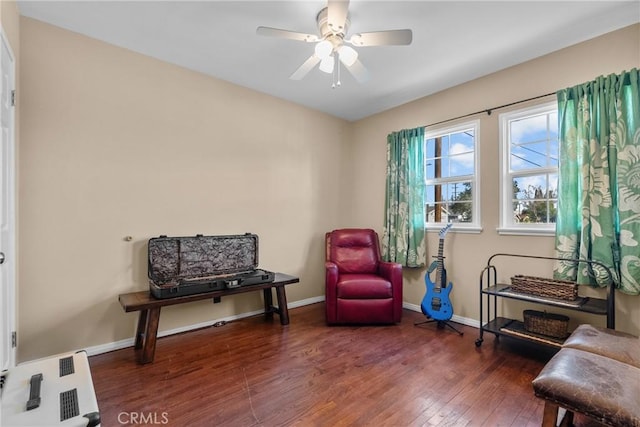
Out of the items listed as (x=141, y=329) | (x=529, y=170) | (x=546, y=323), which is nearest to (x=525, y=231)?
A: (x=529, y=170)

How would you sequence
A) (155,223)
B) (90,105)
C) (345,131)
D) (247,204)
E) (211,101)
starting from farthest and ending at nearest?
(345,131) < (247,204) < (211,101) < (155,223) < (90,105)

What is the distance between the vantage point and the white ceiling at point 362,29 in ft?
6.86

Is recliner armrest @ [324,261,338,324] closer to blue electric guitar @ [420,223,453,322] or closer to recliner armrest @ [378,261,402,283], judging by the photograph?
recliner armrest @ [378,261,402,283]

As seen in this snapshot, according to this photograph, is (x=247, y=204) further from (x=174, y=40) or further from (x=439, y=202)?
(x=439, y=202)

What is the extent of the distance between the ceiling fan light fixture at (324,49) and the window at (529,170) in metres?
1.94

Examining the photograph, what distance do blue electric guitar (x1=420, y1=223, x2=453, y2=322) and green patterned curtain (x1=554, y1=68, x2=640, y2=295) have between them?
95 centimetres

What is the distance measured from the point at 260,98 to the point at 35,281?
269 centimetres

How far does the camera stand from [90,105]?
2.45 meters

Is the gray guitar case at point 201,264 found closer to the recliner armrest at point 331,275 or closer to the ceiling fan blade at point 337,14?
the recliner armrest at point 331,275

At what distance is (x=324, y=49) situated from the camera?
2.05m

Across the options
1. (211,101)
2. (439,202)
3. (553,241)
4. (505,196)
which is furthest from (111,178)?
(553,241)

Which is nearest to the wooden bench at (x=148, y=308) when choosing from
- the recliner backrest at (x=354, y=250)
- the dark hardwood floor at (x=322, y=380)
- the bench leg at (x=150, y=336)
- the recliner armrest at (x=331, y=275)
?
the bench leg at (x=150, y=336)

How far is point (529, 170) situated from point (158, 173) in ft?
11.5

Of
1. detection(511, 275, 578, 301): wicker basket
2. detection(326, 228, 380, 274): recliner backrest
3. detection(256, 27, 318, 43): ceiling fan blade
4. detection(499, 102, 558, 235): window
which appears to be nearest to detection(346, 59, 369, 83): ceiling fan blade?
detection(256, 27, 318, 43): ceiling fan blade
